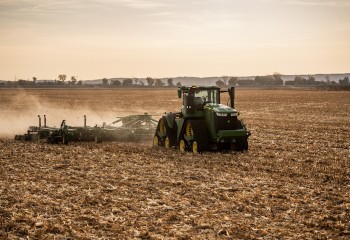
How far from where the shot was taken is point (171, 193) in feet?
38.3

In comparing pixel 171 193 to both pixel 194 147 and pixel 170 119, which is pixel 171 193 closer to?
pixel 194 147

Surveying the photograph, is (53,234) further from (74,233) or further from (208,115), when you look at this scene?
(208,115)

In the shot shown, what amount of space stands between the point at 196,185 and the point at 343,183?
13.1 feet

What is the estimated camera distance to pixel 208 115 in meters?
17.7

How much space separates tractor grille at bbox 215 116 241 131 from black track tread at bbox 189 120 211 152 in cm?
51

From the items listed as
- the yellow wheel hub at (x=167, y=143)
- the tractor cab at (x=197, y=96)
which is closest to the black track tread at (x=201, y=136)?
the tractor cab at (x=197, y=96)

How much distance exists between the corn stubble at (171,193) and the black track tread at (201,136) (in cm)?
38

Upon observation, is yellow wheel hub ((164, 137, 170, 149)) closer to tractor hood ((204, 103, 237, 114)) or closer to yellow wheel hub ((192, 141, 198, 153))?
yellow wheel hub ((192, 141, 198, 153))

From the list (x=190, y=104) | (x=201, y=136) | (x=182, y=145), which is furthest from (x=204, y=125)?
(x=182, y=145)

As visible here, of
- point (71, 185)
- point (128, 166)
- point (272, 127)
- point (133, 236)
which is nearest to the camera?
point (133, 236)

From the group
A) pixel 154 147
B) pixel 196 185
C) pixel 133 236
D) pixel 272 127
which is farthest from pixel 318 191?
pixel 272 127

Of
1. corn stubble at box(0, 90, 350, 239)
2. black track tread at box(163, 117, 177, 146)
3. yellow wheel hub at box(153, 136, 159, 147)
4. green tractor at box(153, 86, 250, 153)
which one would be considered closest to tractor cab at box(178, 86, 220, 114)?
green tractor at box(153, 86, 250, 153)

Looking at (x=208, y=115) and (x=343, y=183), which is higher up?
(x=208, y=115)

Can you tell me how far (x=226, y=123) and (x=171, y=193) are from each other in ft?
20.7
